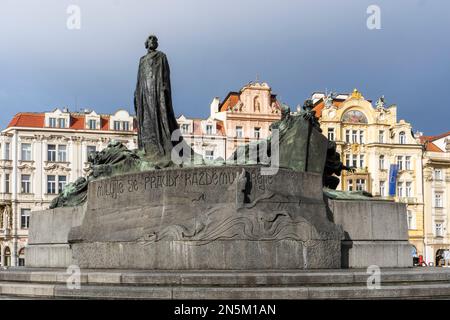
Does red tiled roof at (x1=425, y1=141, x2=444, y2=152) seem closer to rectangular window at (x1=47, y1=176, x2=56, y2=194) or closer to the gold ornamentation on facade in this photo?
the gold ornamentation on facade

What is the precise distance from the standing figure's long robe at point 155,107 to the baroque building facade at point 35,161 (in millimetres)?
40108

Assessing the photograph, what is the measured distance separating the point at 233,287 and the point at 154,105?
6.75 m

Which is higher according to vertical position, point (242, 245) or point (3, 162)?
point (3, 162)

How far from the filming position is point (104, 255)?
1438 centimetres

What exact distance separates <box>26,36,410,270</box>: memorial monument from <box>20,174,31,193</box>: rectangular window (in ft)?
136

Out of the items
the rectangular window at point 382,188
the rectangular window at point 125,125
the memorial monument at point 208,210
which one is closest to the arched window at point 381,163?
the rectangular window at point 382,188

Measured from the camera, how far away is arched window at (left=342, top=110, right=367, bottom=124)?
210 ft

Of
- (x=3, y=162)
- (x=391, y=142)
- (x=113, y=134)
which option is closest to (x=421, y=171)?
(x=391, y=142)

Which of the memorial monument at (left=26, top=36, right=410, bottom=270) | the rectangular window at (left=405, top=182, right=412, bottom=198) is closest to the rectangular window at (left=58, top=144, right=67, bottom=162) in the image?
the rectangular window at (left=405, top=182, right=412, bottom=198)

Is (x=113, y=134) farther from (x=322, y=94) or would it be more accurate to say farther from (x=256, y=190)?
(x=256, y=190)

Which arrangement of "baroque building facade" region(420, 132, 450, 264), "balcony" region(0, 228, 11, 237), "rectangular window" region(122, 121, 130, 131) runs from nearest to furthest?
"balcony" region(0, 228, 11, 237) < "rectangular window" region(122, 121, 130, 131) < "baroque building facade" region(420, 132, 450, 264)

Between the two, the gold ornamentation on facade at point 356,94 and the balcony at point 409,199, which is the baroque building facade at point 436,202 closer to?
the balcony at point 409,199
